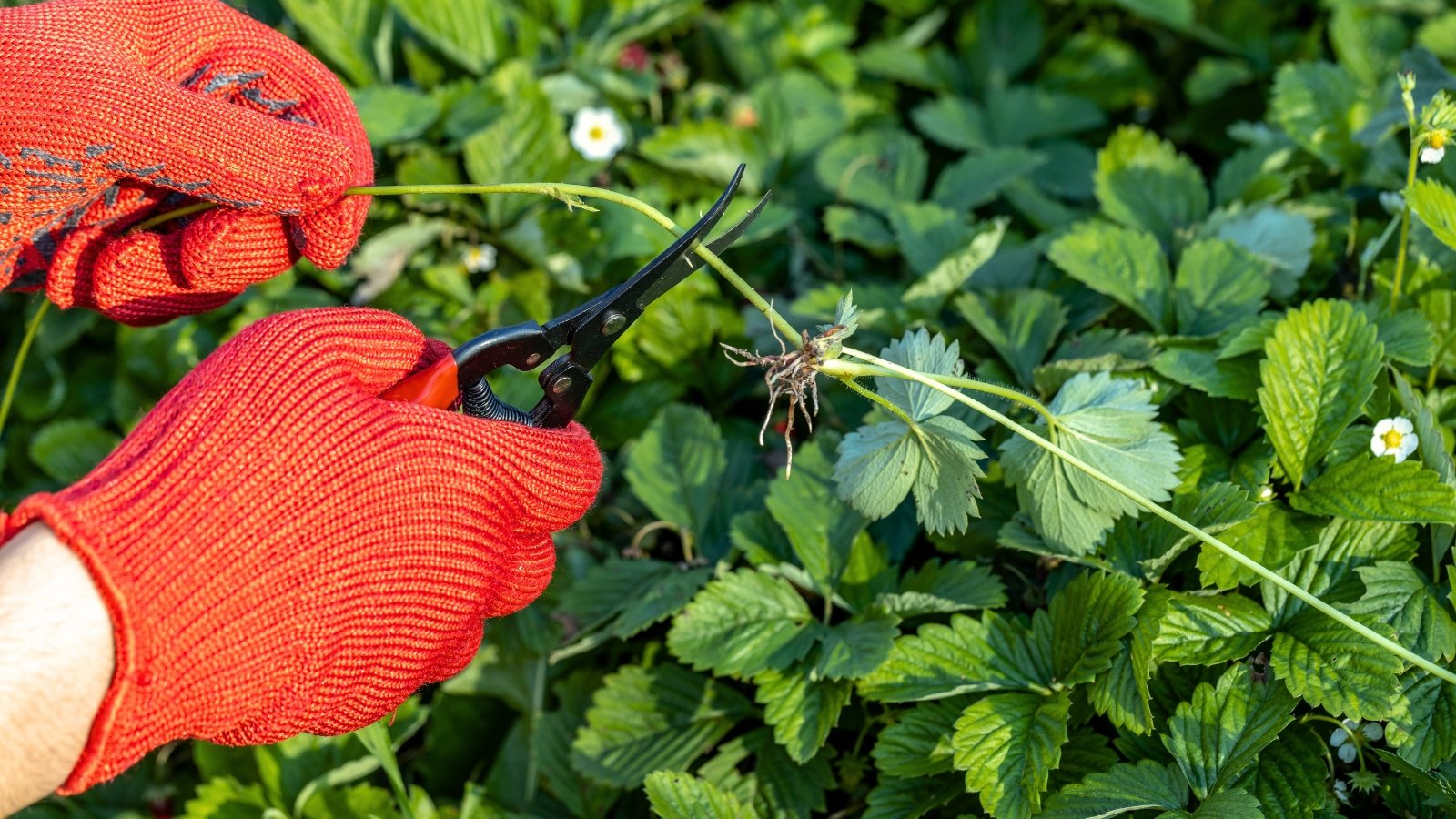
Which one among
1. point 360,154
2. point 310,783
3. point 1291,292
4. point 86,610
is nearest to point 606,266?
point 360,154

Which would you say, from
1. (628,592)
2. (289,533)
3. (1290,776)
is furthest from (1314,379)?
(289,533)

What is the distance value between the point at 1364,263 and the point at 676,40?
160 cm

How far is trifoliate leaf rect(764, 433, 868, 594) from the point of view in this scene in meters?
1.52

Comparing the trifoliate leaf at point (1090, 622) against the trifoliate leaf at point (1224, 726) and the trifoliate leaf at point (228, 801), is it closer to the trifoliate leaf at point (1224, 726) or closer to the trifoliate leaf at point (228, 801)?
the trifoliate leaf at point (1224, 726)

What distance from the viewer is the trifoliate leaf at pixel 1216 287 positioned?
1.56 m

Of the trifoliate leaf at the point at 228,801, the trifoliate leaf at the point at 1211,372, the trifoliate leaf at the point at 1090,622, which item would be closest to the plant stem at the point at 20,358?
the trifoliate leaf at the point at 228,801

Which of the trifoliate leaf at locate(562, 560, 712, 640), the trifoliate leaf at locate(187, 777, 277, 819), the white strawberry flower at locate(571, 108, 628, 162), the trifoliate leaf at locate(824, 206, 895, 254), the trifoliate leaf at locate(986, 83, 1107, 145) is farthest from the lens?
the trifoliate leaf at locate(986, 83, 1107, 145)

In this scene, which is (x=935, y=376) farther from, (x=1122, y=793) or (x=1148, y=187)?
(x=1148, y=187)

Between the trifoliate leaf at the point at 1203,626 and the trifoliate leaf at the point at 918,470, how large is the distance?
9.5 inches

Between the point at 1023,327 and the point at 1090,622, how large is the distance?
18.2 inches

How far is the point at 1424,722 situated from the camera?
1.19m

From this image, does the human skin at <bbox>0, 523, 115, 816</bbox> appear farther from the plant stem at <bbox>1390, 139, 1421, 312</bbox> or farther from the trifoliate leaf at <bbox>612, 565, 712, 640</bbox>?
the plant stem at <bbox>1390, 139, 1421, 312</bbox>

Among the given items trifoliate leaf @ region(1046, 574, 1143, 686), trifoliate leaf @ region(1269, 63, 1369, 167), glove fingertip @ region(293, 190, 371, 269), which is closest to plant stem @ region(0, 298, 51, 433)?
glove fingertip @ region(293, 190, 371, 269)

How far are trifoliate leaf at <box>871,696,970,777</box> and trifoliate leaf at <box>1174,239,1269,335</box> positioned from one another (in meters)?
0.60
